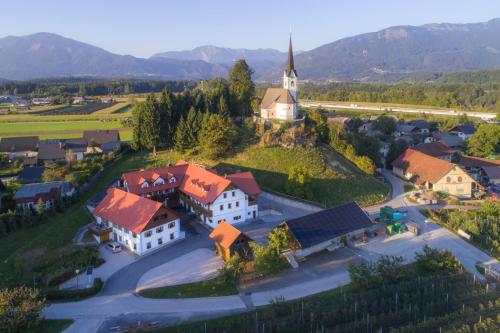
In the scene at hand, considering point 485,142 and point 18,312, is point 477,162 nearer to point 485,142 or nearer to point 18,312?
point 485,142

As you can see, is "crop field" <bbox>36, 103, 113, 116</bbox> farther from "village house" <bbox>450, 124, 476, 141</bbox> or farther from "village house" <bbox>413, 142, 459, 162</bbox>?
"village house" <bbox>450, 124, 476, 141</bbox>

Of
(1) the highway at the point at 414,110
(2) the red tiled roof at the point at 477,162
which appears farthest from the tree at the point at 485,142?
(1) the highway at the point at 414,110

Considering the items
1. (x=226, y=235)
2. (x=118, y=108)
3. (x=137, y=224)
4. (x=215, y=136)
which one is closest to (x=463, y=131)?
(x=215, y=136)

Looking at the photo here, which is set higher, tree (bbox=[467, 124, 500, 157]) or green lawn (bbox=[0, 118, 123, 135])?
green lawn (bbox=[0, 118, 123, 135])

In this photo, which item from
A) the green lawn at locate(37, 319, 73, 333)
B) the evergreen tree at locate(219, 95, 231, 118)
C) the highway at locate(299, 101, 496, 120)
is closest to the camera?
the green lawn at locate(37, 319, 73, 333)

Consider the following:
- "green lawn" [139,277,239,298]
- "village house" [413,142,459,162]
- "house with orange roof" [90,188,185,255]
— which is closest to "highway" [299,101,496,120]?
"village house" [413,142,459,162]

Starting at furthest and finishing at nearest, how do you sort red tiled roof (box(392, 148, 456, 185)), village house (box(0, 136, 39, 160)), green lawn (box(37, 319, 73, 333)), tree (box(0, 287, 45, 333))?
village house (box(0, 136, 39, 160)), red tiled roof (box(392, 148, 456, 185)), green lawn (box(37, 319, 73, 333)), tree (box(0, 287, 45, 333))

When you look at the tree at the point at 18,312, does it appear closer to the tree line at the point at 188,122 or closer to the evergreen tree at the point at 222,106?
the tree line at the point at 188,122
